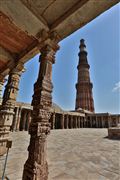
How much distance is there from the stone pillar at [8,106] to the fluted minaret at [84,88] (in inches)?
1539

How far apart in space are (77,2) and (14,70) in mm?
3150

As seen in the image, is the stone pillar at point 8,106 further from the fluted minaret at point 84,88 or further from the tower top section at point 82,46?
the tower top section at point 82,46

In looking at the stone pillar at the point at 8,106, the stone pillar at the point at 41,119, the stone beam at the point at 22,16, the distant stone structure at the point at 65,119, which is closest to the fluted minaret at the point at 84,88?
the distant stone structure at the point at 65,119

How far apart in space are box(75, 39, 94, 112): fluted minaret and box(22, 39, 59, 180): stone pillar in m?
40.5

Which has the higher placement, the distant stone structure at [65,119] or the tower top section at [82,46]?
the tower top section at [82,46]

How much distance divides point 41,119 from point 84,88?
43502 mm

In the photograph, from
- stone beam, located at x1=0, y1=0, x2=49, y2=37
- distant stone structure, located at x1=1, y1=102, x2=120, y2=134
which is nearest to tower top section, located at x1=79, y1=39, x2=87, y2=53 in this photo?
distant stone structure, located at x1=1, y1=102, x2=120, y2=134

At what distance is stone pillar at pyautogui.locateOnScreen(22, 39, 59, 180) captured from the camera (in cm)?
229

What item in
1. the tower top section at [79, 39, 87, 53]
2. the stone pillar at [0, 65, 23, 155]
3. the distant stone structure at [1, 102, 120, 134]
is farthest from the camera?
the tower top section at [79, 39, 87, 53]

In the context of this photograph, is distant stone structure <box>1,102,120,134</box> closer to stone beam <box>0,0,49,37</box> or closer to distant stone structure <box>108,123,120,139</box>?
distant stone structure <box>108,123,120,139</box>

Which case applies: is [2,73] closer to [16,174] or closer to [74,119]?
[16,174]

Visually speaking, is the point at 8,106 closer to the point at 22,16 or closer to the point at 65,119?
the point at 22,16

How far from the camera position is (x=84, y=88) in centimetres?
4491

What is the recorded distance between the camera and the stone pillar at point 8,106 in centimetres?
427
